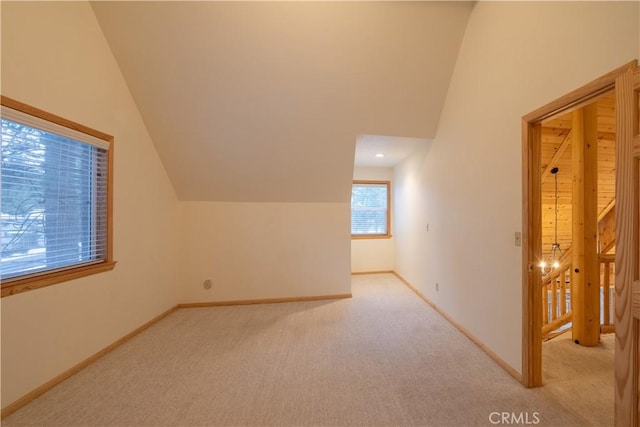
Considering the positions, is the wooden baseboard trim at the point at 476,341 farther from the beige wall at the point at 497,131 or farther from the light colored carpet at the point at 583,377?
the light colored carpet at the point at 583,377

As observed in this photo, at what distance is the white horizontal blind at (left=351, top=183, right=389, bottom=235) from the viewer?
4793 millimetres

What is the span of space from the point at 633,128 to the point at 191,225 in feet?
12.8

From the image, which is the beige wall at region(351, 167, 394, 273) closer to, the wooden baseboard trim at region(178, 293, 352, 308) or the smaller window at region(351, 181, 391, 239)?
the smaller window at region(351, 181, 391, 239)

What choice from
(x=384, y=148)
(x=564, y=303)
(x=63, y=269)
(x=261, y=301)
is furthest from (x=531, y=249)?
(x=63, y=269)

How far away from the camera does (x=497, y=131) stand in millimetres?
1881

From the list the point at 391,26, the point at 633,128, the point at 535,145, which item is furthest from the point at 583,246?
the point at 391,26

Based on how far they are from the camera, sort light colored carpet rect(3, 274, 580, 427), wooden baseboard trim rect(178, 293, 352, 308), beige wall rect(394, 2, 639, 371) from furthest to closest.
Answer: wooden baseboard trim rect(178, 293, 352, 308)
light colored carpet rect(3, 274, 580, 427)
beige wall rect(394, 2, 639, 371)

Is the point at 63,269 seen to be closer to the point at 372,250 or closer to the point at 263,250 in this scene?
the point at 263,250

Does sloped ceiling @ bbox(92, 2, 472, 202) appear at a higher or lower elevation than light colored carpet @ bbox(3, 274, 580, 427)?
higher

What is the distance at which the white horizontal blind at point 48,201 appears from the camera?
149cm

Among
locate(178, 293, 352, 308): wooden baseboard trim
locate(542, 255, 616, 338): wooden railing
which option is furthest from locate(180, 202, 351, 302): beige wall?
locate(542, 255, 616, 338): wooden railing

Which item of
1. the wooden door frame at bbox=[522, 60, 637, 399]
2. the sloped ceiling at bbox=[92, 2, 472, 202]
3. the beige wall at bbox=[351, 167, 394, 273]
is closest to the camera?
the wooden door frame at bbox=[522, 60, 637, 399]

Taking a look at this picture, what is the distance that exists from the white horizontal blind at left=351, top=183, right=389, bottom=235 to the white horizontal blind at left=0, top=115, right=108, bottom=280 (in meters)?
3.79

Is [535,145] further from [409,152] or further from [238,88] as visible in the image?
[238,88]
